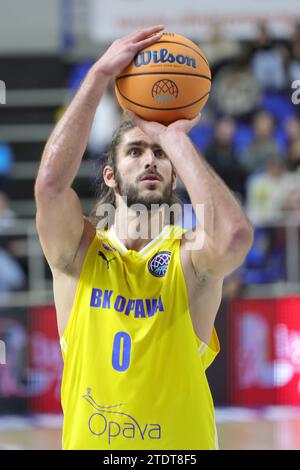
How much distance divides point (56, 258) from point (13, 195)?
1044 cm

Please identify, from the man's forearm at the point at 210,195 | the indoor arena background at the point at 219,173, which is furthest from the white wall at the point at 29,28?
the man's forearm at the point at 210,195

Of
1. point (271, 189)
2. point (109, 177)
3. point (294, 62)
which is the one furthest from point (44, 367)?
point (109, 177)

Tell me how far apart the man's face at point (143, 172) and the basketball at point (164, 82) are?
16 centimetres

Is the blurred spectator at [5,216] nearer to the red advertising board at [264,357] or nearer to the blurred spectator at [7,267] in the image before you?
the blurred spectator at [7,267]

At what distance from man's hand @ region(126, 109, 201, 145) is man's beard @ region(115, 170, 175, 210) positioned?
0.25 m

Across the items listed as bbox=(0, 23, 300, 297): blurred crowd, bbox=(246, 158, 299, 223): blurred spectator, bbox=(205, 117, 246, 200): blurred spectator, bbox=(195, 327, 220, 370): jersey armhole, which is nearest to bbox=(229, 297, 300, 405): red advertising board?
bbox=(0, 23, 300, 297): blurred crowd

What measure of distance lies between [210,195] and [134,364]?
2.59 ft

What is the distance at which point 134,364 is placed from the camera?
3.92 metres

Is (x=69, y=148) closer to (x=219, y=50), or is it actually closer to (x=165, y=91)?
(x=165, y=91)

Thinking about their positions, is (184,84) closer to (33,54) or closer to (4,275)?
(4,275)

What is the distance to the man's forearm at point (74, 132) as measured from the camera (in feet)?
12.6

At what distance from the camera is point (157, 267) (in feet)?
13.6

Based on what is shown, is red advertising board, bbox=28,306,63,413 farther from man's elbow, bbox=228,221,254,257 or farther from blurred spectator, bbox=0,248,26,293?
man's elbow, bbox=228,221,254,257

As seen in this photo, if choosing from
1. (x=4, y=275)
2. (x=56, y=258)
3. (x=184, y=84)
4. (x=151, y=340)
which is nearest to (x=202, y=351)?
(x=151, y=340)
